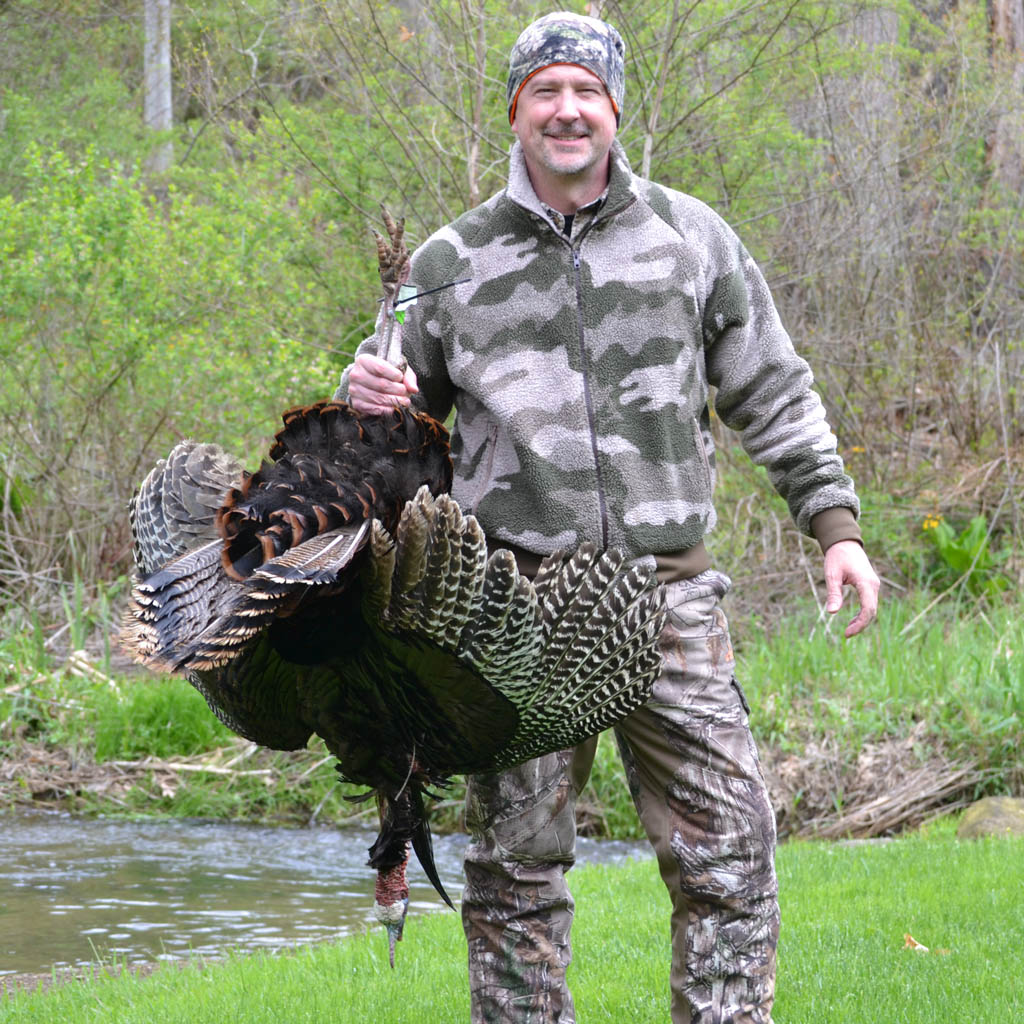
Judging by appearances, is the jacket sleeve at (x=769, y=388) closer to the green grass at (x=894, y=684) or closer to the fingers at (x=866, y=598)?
the fingers at (x=866, y=598)

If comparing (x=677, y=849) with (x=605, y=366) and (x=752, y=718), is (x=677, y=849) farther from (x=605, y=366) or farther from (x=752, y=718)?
(x=752, y=718)

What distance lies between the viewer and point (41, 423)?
10094 millimetres

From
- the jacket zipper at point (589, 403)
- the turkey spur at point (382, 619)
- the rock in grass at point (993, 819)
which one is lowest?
the rock in grass at point (993, 819)

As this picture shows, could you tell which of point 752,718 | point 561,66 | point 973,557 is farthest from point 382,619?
point 973,557

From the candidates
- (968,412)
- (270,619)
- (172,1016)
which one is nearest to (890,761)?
(968,412)

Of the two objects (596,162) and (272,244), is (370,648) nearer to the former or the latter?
(596,162)

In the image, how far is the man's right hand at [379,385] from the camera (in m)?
3.18

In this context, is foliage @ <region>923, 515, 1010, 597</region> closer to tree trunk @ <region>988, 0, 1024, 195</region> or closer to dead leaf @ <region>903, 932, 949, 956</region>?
tree trunk @ <region>988, 0, 1024, 195</region>

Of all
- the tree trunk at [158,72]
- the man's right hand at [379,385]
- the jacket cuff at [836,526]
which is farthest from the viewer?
the tree trunk at [158,72]

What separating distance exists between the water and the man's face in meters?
3.62

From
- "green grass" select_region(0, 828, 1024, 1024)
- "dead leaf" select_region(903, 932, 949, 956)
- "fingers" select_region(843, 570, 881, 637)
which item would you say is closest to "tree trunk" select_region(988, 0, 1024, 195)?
"green grass" select_region(0, 828, 1024, 1024)

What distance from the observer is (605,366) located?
3.50 meters

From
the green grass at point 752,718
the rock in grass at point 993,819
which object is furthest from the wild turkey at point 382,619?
A: the green grass at point 752,718

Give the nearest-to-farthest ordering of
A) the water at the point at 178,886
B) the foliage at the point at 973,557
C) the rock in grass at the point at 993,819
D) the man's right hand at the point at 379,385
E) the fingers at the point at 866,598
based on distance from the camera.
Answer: the man's right hand at the point at 379,385
the fingers at the point at 866,598
the water at the point at 178,886
the rock in grass at the point at 993,819
the foliage at the point at 973,557
